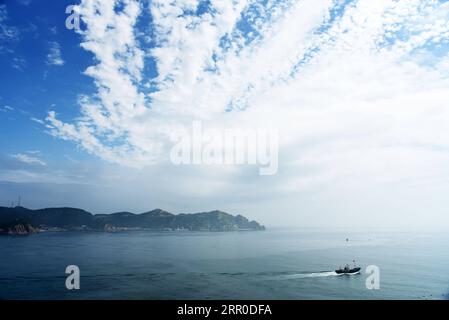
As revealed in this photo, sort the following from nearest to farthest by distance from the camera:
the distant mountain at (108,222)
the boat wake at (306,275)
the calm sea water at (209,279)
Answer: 1. the calm sea water at (209,279)
2. the boat wake at (306,275)
3. the distant mountain at (108,222)

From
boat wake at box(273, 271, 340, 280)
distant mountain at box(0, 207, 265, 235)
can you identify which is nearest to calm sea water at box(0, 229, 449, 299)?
boat wake at box(273, 271, 340, 280)

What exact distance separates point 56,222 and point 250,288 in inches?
4775

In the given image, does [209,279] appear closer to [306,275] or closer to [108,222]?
[306,275]

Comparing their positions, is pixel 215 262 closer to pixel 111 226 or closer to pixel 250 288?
pixel 250 288

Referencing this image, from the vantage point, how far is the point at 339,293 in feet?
95.3

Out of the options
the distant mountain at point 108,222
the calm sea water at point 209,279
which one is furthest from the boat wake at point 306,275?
Answer: the distant mountain at point 108,222

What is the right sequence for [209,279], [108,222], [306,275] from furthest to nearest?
1. [108,222]
2. [306,275]
3. [209,279]

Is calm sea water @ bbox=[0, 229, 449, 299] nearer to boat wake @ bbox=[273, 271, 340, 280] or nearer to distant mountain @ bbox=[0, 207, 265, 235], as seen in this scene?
boat wake @ bbox=[273, 271, 340, 280]

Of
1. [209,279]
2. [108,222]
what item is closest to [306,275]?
[209,279]

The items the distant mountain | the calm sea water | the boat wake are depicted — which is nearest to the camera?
the calm sea water

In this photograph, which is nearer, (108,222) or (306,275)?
(306,275)

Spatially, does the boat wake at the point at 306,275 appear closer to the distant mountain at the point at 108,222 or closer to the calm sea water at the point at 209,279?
the calm sea water at the point at 209,279
